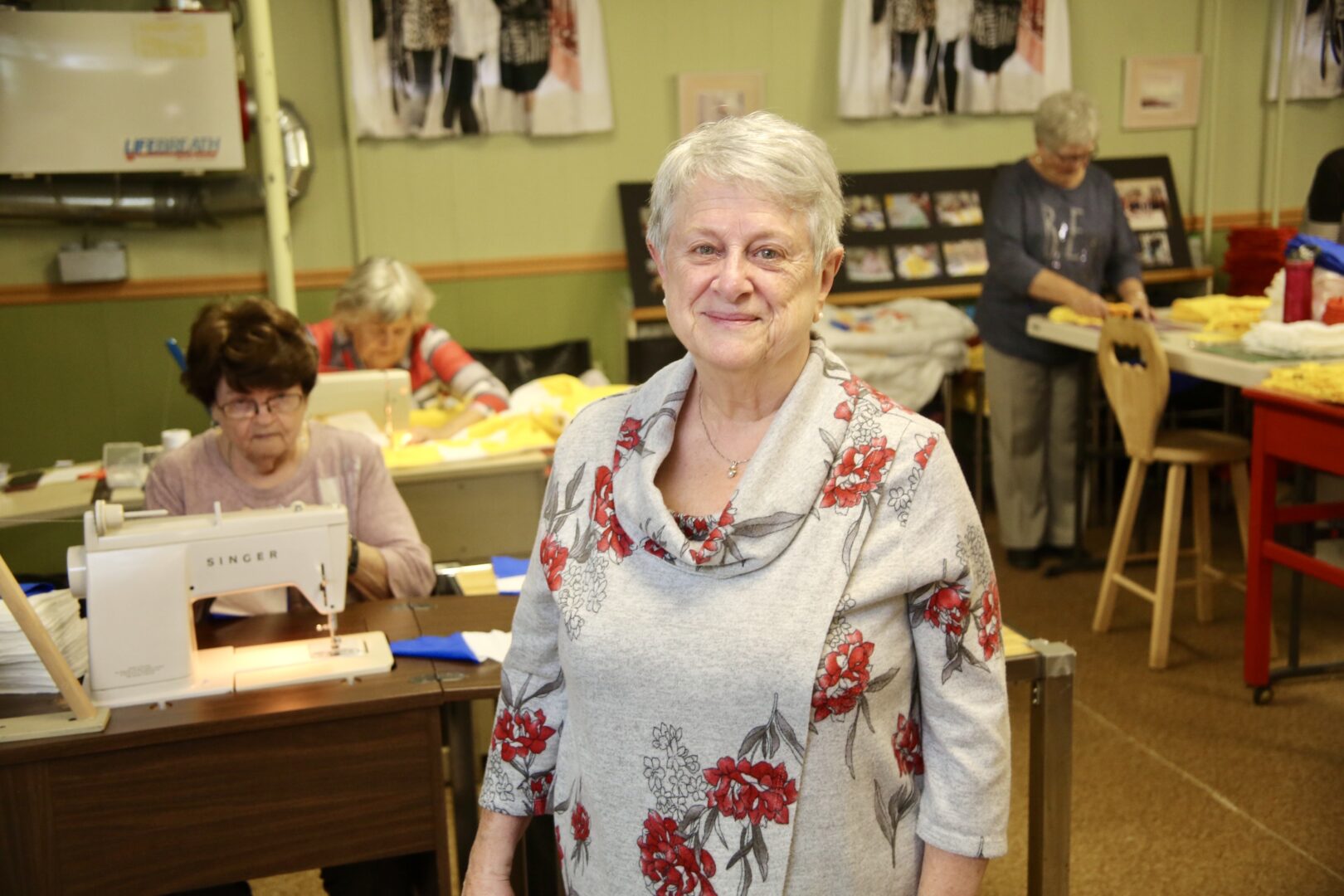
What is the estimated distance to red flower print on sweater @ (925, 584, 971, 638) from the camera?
1459 millimetres

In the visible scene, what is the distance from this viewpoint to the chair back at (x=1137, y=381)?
4184 mm

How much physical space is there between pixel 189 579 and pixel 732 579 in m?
1.08

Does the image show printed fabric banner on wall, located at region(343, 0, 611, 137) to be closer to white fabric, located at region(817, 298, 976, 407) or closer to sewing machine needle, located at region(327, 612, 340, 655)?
white fabric, located at region(817, 298, 976, 407)

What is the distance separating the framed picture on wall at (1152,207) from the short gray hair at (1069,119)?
1792 mm

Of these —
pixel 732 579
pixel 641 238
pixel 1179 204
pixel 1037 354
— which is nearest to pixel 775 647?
pixel 732 579

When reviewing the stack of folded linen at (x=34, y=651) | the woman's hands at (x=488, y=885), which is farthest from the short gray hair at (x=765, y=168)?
the stack of folded linen at (x=34, y=651)

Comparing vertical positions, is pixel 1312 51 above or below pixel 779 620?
above

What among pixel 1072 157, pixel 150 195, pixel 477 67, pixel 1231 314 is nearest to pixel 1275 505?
pixel 1231 314

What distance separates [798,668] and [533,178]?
4.87 meters

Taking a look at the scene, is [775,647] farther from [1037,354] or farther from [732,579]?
[1037,354]

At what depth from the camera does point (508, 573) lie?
279 centimetres

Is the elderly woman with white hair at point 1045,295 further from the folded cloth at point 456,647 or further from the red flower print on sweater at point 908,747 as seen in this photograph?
the red flower print on sweater at point 908,747

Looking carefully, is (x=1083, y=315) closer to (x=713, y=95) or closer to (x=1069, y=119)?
(x=1069, y=119)

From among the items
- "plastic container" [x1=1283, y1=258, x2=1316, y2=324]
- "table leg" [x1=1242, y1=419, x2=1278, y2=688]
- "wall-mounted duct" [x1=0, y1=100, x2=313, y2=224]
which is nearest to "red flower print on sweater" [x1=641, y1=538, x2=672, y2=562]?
"table leg" [x1=1242, y1=419, x2=1278, y2=688]
